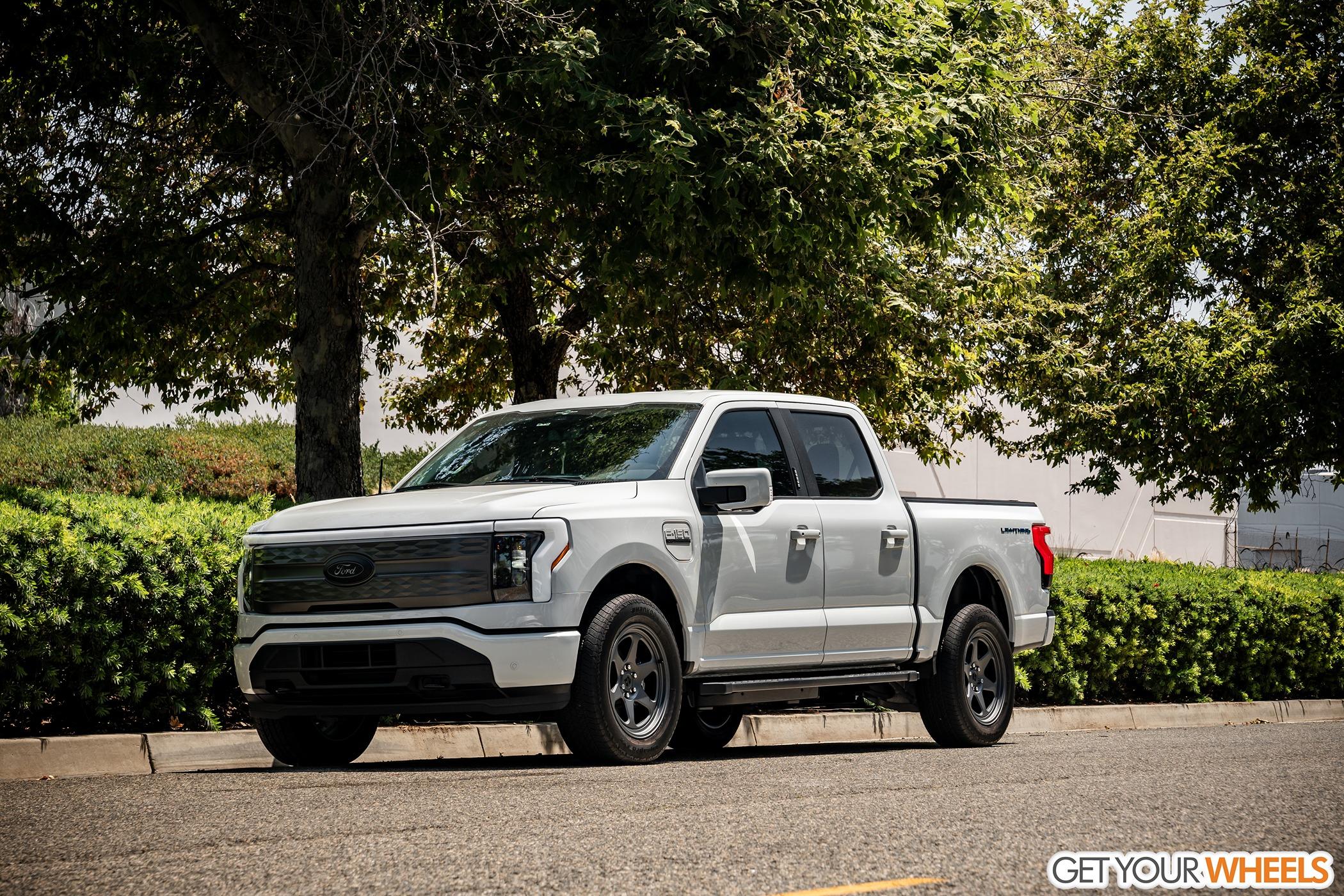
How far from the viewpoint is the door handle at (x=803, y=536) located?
30.3ft

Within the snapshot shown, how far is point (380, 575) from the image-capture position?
7.88 metres

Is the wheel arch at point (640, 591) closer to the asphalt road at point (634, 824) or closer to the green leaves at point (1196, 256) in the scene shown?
the asphalt road at point (634, 824)

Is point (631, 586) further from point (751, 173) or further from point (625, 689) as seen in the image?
point (751, 173)

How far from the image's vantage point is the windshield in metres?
8.83

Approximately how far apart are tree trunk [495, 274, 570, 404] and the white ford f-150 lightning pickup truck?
8224 mm

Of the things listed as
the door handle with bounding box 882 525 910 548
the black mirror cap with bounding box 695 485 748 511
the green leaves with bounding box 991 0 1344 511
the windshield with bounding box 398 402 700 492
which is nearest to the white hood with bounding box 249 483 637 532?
the windshield with bounding box 398 402 700 492

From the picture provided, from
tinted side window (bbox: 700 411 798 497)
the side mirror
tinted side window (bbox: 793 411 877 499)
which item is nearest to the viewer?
the side mirror

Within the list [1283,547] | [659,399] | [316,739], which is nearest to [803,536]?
[659,399]

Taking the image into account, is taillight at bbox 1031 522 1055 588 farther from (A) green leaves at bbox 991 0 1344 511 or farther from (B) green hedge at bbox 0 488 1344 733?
(A) green leaves at bbox 991 0 1344 511

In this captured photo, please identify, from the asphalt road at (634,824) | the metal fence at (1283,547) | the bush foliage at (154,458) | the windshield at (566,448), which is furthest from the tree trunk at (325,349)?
the metal fence at (1283,547)

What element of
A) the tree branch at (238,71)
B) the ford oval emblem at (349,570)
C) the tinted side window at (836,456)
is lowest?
the ford oval emblem at (349,570)

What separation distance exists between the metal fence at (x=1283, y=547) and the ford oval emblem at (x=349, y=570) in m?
40.4

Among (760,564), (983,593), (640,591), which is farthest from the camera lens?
(983,593)

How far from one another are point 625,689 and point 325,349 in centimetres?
600
